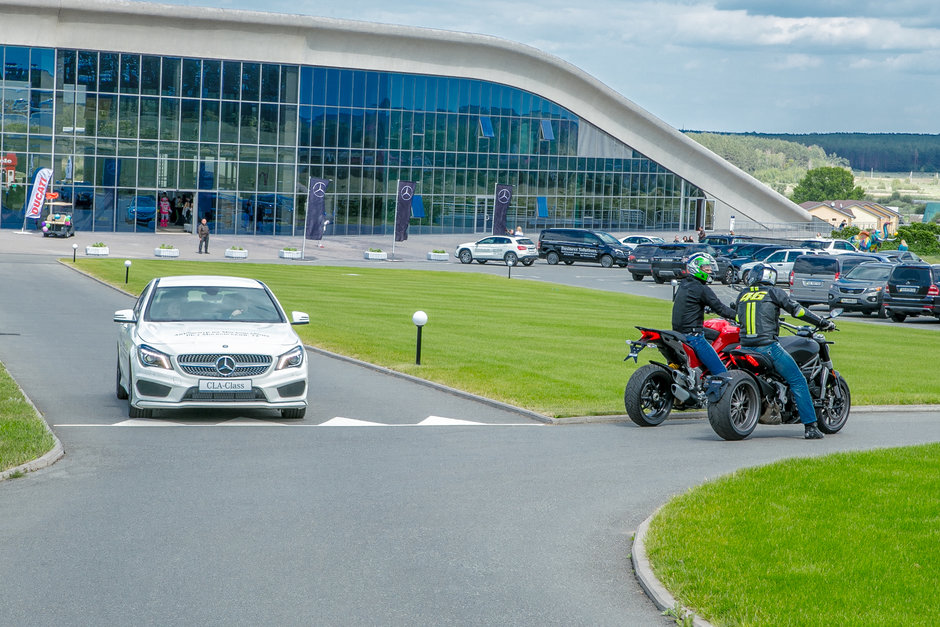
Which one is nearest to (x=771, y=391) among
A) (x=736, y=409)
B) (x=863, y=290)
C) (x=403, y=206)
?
(x=736, y=409)

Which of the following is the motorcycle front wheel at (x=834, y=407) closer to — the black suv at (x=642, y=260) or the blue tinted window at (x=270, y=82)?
the black suv at (x=642, y=260)

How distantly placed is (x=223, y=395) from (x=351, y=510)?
4.37 m

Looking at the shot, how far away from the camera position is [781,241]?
228 ft

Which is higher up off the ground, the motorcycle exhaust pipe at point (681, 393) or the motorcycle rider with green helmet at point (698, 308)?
the motorcycle rider with green helmet at point (698, 308)

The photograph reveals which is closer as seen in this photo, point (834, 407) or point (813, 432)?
point (813, 432)

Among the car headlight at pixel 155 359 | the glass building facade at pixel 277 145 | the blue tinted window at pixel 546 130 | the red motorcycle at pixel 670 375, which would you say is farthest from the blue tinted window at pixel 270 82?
the red motorcycle at pixel 670 375

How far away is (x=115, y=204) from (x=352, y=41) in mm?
18772

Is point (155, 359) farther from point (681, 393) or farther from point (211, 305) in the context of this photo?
point (681, 393)

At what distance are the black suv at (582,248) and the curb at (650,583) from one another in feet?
179

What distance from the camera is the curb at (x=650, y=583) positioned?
6.03 m

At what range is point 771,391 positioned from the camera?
12812 millimetres

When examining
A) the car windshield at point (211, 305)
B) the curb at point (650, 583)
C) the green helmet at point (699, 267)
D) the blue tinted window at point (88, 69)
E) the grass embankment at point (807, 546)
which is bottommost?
the curb at point (650, 583)

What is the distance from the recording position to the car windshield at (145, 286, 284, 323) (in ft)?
44.5

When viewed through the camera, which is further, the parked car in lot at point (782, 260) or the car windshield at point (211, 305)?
the parked car in lot at point (782, 260)
